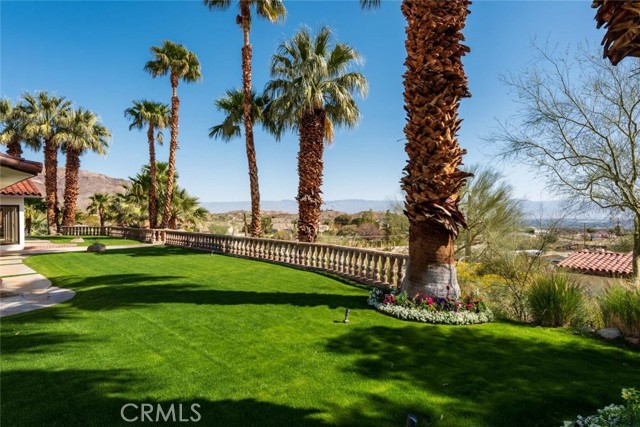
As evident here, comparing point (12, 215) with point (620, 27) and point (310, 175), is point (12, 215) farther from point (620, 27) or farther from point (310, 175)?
point (620, 27)

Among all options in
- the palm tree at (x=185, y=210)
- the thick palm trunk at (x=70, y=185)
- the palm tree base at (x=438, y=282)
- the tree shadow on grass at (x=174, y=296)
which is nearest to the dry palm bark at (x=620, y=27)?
the palm tree base at (x=438, y=282)

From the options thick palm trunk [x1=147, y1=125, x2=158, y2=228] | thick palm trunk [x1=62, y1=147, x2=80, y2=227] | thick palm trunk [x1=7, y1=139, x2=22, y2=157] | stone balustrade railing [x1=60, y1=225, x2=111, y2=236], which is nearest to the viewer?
thick palm trunk [x1=147, y1=125, x2=158, y2=228]

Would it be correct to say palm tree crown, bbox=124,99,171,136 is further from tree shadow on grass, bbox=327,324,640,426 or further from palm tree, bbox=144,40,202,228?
tree shadow on grass, bbox=327,324,640,426

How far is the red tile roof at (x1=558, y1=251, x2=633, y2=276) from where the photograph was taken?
69.0ft

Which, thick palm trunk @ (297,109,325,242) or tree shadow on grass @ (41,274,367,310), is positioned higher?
thick palm trunk @ (297,109,325,242)

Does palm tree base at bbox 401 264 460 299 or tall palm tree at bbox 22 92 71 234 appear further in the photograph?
tall palm tree at bbox 22 92 71 234

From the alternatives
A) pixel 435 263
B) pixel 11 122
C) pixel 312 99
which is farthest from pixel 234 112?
pixel 11 122

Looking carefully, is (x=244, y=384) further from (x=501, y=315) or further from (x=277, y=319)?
(x=501, y=315)

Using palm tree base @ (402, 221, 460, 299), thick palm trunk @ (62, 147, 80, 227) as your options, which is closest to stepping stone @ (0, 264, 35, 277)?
palm tree base @ (402, 221, 460, 299)

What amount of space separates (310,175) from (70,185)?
2784 centimetres

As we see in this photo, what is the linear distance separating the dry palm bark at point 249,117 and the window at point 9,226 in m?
13.4

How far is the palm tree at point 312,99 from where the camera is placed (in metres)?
15.1

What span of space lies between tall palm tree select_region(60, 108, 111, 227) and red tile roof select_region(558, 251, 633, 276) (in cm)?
3879

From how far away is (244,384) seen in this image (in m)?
3.95
